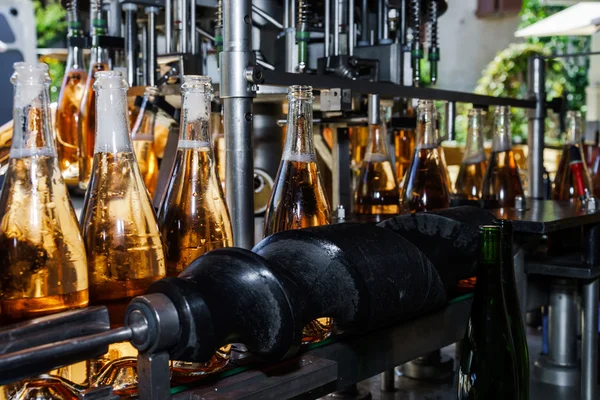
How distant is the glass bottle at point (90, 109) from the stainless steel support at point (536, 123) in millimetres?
1029

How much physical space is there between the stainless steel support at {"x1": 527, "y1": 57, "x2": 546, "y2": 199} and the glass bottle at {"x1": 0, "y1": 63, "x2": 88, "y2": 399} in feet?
4.53

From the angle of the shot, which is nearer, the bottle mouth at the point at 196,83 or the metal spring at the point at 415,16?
the bottle mouth at the point at 196,83

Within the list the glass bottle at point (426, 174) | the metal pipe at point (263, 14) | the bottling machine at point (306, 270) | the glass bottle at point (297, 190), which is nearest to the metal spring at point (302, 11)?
the bottling machine at point (306, 270)

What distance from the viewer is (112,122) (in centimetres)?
61

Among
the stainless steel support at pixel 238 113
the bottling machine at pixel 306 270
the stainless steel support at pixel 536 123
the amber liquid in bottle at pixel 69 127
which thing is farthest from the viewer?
the stainless steel support at pixel 536 123

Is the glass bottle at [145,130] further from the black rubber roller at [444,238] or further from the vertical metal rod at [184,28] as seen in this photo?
the black rubber roller at [444,238]

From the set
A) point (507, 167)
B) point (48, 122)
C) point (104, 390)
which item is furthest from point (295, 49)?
point (104, 390)

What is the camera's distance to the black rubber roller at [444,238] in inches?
32.0

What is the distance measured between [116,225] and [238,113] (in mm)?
244

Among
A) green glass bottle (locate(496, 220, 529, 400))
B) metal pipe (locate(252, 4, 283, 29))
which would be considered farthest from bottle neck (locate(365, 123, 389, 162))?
green glass bottle (locate(496, 220, 529, 400))

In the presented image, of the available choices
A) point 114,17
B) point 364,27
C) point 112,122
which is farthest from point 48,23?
point 112,122

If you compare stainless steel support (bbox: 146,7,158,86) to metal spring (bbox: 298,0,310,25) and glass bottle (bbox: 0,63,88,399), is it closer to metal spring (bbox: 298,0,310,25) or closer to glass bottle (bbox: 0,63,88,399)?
metal spring (bbox: 298,0,310,25)

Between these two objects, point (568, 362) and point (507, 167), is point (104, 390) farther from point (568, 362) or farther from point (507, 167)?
point (568, 362)

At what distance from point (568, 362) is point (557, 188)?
0.48 metres
